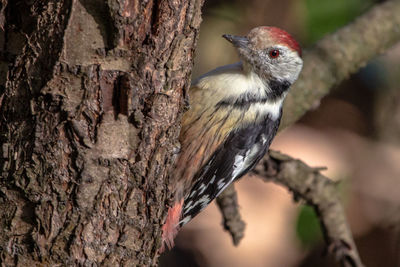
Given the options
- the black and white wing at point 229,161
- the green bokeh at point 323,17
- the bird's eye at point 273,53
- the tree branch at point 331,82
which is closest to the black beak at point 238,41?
the bird's eye at point 273,53

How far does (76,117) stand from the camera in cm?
161

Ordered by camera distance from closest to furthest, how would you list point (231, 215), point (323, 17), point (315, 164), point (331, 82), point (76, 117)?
point (76, 117) < point (231, 215) < point (331, 82) < point (323, 17) < point (315, 164)

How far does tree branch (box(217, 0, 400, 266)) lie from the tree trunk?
153 cm

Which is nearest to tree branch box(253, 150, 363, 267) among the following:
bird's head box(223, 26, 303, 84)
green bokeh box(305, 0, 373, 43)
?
bird's head box(223, 26, 303, 84)

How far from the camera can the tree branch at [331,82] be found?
3309 mm

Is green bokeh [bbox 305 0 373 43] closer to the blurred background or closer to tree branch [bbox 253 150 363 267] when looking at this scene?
the blurred background

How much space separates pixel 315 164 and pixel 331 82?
2081 millimetres

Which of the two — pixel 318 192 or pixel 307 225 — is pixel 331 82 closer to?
pixel 318 192

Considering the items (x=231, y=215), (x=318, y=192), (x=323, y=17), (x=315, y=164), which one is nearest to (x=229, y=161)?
(x=231, y=215)

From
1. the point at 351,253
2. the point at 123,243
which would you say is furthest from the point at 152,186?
the point at 351,253

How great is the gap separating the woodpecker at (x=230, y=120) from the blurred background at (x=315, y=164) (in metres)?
2.09

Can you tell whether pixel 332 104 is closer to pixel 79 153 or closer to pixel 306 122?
pixel 306 122

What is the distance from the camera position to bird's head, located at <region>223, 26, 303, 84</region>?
2.80 m

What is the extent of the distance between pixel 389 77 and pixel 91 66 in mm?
4456
